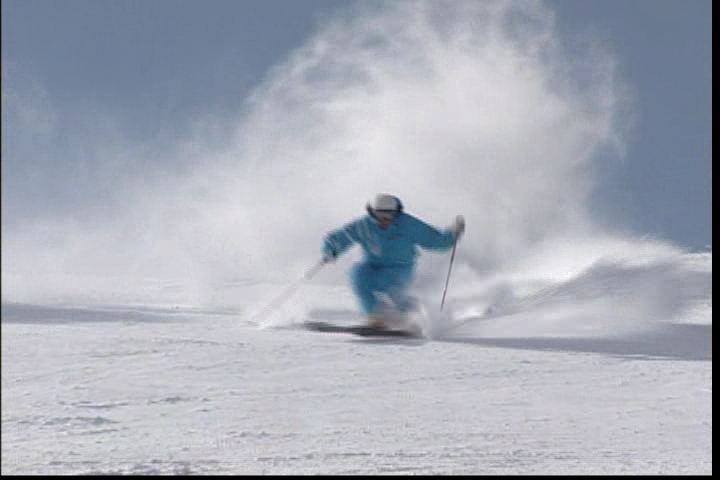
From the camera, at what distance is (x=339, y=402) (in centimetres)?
501

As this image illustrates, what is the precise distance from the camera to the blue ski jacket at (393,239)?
8969 millimetres

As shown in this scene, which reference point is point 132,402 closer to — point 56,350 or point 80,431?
point 80,431

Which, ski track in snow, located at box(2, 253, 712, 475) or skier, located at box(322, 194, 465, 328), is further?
skier, located at box(322, 194, 465, 328)

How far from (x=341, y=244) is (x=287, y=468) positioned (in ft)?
17.6

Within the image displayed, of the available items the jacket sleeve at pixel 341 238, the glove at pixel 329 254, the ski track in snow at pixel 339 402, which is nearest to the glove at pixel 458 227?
the jacket sleeve at pixel 341 238

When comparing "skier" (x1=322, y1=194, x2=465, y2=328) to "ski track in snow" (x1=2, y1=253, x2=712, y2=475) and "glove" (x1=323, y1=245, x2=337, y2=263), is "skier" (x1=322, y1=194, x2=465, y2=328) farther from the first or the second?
"ski track in snow" (x1=2, y1=253, x2=712, y2=475)

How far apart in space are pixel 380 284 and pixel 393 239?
0.39m

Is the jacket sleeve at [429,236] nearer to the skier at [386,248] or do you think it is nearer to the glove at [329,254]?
the skier at [386,248]

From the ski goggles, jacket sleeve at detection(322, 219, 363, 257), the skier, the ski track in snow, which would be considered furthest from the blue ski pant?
the ski track in snow

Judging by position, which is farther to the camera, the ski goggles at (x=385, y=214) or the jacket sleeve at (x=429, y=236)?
the jacket sleeve at (x=429, y=236)

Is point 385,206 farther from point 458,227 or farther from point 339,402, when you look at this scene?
point 339,402

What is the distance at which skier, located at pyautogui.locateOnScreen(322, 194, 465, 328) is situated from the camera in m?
8.87

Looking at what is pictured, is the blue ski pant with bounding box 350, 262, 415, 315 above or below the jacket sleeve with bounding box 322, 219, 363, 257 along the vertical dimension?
below

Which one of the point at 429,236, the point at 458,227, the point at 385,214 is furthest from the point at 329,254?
the point at 458,227
